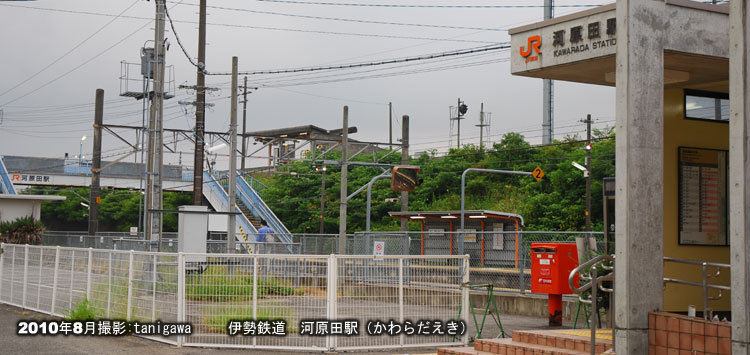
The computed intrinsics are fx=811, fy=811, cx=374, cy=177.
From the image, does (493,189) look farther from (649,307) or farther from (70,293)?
(649,307)

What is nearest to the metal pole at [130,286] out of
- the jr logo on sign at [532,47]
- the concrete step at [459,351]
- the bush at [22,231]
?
the concrete step at [459,351]

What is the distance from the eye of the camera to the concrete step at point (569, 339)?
32.3 ft

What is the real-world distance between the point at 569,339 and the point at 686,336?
2.05 m

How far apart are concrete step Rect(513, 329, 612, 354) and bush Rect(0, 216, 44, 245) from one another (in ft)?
102

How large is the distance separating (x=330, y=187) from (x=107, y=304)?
1827 inches

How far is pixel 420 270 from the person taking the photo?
13.5 meters

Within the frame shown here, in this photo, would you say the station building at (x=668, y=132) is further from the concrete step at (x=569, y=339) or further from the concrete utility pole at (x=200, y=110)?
the concrete utility pole at (x=200, y=110)

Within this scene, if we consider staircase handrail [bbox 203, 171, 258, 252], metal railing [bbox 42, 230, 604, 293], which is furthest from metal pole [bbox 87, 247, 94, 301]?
staircase handrail [bbox 203, 171, 258, 252]

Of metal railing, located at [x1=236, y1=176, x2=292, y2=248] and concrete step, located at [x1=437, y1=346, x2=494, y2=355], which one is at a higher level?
metal railing, located at [x1=236, y1=176, x2=292, y2=248]

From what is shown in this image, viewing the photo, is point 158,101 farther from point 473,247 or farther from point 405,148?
point 405,148

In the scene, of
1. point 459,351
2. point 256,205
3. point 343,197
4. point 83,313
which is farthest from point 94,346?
point 256,205

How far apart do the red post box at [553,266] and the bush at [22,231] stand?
1122 inches

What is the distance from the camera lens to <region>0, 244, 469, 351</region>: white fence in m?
12.6

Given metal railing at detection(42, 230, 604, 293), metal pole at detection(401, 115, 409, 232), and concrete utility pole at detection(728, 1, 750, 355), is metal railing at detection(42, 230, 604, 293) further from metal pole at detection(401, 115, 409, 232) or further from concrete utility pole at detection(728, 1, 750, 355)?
concrete utility pole at detection(728, 1, 750, 355)
